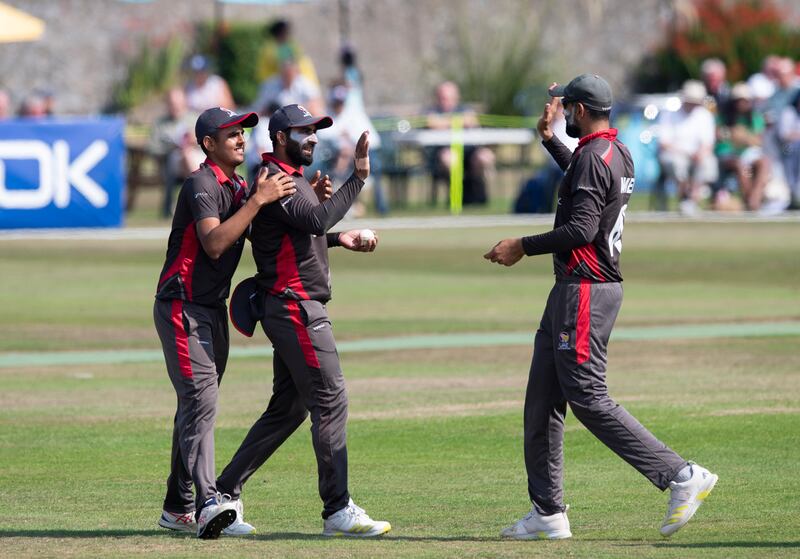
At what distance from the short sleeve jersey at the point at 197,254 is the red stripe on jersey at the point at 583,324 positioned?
1574mm

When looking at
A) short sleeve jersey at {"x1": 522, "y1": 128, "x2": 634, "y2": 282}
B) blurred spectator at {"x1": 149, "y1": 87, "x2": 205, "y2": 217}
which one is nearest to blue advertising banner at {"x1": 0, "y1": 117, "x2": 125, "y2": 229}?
blurred spectator at {"x1": 149, "y1": 87, "x2": 205, "y2": 217}

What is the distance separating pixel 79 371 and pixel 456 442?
13.7ft

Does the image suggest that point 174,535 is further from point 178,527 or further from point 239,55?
point 239,55

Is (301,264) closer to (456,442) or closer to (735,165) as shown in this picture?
(456,442)

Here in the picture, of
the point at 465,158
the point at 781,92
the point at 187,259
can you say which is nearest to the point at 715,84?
the point at 781,92

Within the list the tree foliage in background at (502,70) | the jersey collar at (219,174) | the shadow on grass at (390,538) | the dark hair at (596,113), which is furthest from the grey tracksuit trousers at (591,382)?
the tree foliage in background at (502,70)

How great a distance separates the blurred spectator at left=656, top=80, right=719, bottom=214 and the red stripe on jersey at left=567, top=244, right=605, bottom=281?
18.6 meters

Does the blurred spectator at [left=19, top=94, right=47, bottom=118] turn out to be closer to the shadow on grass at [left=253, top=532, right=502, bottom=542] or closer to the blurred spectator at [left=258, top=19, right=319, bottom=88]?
the blurred spectator at [left=258, top=19, right=319, bottom=88]

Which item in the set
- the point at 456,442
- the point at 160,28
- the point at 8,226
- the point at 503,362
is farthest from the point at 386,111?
the point at 456,442

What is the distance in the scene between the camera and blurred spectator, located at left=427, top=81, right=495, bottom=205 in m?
27.7

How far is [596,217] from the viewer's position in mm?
7234

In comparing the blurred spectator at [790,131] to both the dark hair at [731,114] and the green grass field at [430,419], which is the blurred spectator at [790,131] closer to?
the dark hair at [731,114]

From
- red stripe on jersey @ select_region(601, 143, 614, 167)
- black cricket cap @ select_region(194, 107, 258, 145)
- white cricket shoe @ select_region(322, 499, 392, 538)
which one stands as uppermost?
black cricket cap @ select_region(194, 107, 258, 145)

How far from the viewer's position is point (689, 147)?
25.6 m
